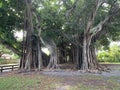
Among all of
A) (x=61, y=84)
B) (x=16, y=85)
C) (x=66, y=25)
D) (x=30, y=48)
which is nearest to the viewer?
(x=16, y=85)

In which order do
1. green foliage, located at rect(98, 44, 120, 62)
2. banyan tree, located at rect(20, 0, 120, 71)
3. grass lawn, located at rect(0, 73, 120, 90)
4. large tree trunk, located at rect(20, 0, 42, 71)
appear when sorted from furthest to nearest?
1. green foliage, located at rect(98, 44, 120, 62)
2. large tree trunk, located at rect(20, 0, 42, 71)
3. banyan tree, located at rect(20, 0, 120, 71)
4. grass lawn, located at rect(0, 73, 120, 90)

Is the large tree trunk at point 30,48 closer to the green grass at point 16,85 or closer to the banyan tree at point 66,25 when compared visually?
the banyan tree at point 66,25

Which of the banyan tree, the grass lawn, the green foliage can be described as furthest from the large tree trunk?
the green foliage

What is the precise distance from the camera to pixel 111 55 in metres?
28.2

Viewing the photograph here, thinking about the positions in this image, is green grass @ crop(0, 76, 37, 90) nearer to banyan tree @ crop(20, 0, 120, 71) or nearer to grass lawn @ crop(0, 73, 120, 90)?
grass lawn @ crop(0, 73, 120, 90)

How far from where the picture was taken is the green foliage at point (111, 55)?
91.5ft

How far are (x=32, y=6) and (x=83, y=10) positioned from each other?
3.68m

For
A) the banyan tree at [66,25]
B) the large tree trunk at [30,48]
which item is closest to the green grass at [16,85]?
the large tree trunk at [30,48]

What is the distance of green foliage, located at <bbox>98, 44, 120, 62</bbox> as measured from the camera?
27.9 m

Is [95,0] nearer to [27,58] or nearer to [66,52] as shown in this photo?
[27,58]

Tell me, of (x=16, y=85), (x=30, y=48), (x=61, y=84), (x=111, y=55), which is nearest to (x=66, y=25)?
(x=30, y=48)

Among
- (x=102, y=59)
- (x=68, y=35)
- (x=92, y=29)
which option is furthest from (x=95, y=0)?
(x=102, y=59)

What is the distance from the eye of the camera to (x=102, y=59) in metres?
28.3

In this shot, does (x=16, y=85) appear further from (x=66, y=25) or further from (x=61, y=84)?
(x=66, y=25)
